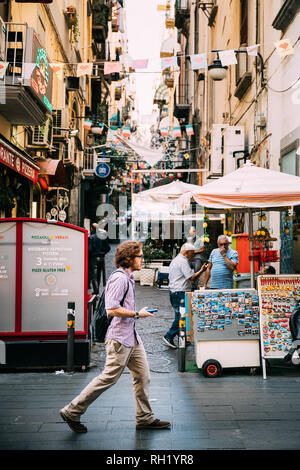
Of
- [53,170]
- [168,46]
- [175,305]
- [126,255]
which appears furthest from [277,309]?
Answer: [168,46]

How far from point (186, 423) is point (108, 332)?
4.04 feet

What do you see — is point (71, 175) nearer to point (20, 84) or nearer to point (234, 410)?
point (20, 84)

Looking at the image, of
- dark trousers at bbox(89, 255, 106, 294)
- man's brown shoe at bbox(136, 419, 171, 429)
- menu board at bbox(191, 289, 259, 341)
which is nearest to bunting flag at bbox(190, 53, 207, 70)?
dark trousers at bbox(89, 255, 106, 294)

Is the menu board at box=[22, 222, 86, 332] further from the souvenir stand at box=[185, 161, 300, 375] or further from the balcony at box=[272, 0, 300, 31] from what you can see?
the balcony at box=[272, 0, 300, 31]

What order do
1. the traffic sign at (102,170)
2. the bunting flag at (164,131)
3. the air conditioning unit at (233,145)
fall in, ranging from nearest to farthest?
the air conditioning unit at (233,145) → the traffic sign at (102,170) → the bunting flag at (164,131)

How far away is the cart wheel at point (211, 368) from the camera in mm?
7590

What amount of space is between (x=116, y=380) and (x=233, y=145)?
435 inches

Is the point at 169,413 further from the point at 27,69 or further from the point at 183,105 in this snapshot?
the point at 183,105

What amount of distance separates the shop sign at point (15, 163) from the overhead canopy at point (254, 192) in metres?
4.89

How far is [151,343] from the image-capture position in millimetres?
10172

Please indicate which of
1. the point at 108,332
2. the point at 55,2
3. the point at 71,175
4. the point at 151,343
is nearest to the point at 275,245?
the point at 151,343

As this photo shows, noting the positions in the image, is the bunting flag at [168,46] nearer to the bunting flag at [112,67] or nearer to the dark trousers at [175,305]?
the bunting flag at [112,67]

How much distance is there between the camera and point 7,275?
8.12 m

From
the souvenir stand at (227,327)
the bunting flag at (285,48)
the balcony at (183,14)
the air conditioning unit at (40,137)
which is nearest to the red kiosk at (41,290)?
the souvenir stand at (227,327)
